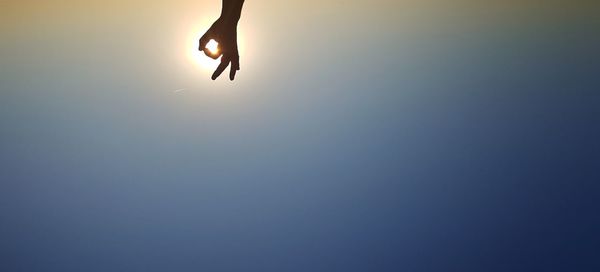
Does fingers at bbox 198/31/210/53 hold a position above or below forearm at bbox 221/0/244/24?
below

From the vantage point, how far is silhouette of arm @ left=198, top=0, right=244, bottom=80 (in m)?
1.51

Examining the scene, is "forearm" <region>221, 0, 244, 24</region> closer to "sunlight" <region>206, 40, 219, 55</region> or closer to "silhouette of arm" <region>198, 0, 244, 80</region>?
"silhouette of arm" <region>198, 0, 244, 80</region>

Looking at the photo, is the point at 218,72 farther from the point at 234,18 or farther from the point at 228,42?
the point at 234,18

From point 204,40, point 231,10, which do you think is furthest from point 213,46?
point 231,10

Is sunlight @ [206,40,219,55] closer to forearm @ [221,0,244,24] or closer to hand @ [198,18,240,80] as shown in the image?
hand @ [198,18,240,80]

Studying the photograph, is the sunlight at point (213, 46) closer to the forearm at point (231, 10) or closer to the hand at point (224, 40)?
the hand at point (224, 40)

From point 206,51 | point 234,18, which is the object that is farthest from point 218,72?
point 234,18

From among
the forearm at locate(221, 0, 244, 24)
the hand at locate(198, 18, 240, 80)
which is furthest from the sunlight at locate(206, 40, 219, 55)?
the forearm at locate(221, 0, 244, 24)

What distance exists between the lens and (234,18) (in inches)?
59.7

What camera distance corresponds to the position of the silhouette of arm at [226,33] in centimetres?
151

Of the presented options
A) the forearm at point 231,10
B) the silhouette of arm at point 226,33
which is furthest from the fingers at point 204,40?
the forearm at point 231,10

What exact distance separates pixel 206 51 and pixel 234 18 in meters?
0.20

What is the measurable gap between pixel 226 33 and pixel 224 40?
0.10 feet

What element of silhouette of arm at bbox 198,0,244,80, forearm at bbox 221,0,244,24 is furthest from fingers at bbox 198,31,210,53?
forearm at bbox 221,0,244,24
